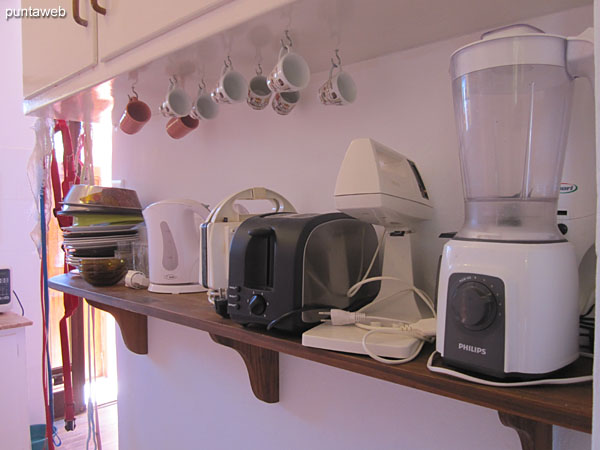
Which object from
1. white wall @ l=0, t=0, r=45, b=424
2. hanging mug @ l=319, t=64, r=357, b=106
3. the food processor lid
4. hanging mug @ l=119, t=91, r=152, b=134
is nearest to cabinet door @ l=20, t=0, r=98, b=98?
hanging mug @ l=119, t=91, r=152, b=134

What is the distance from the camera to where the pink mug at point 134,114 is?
1153 mm

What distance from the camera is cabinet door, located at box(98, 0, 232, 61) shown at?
0.76m

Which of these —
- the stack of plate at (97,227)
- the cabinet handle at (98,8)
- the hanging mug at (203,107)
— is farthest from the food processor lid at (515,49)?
the stack of plate at (97,227)

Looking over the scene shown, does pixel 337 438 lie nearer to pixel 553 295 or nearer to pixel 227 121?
pixel 553 295

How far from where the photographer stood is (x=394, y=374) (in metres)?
0.53

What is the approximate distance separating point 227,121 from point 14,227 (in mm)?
1733

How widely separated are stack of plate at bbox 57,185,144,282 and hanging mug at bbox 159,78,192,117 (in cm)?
40

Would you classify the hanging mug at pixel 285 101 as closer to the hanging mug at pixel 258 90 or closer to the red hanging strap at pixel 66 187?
the hanging mug at pixel 258 90

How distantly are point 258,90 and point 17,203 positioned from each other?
198cm

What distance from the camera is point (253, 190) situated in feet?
3.01

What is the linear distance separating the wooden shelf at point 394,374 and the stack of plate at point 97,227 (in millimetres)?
176

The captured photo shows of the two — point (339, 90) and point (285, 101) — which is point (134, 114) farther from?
point (339, 90)

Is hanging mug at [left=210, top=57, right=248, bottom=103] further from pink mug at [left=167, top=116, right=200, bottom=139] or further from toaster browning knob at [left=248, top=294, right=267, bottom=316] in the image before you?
toaster browning knob at [left=248, top=294, right=267, bottom=316]

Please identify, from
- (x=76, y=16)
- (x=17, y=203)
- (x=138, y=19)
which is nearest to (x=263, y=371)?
(x=138, y=19)
